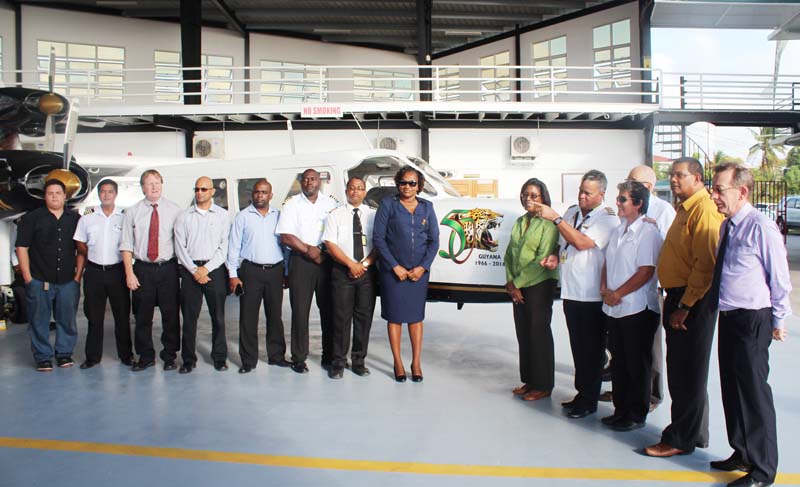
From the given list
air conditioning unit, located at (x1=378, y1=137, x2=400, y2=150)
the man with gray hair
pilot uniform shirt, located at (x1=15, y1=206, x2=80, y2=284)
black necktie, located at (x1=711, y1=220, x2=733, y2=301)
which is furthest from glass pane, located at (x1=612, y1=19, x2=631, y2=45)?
pilot uniform shirt, located at (x1=15, y1=206, x2=80, y2=284)

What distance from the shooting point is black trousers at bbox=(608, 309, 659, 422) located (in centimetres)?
398

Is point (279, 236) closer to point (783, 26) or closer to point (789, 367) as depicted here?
point (789, 367)

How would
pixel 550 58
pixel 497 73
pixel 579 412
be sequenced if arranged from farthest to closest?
1. pixel 497 73
2. pixel 550 58
3. pixel 579 412

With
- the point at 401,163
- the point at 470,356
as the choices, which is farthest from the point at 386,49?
the point at 470,356

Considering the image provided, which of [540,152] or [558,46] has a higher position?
[558,46]

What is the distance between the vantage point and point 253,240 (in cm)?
562

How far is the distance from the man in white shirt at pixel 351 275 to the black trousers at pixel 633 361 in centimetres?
220

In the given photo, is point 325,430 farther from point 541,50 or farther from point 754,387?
point 541,50

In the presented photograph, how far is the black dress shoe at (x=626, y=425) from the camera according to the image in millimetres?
4145

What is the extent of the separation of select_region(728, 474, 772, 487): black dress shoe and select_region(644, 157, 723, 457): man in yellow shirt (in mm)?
435

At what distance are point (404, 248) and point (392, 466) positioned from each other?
1.99m

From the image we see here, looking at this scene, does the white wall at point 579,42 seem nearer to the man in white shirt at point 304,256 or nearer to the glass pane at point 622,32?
the glass pane at point 622,32

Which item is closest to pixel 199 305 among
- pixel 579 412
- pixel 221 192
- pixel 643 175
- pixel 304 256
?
pixel 304 256

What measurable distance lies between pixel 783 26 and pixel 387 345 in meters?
15.5
